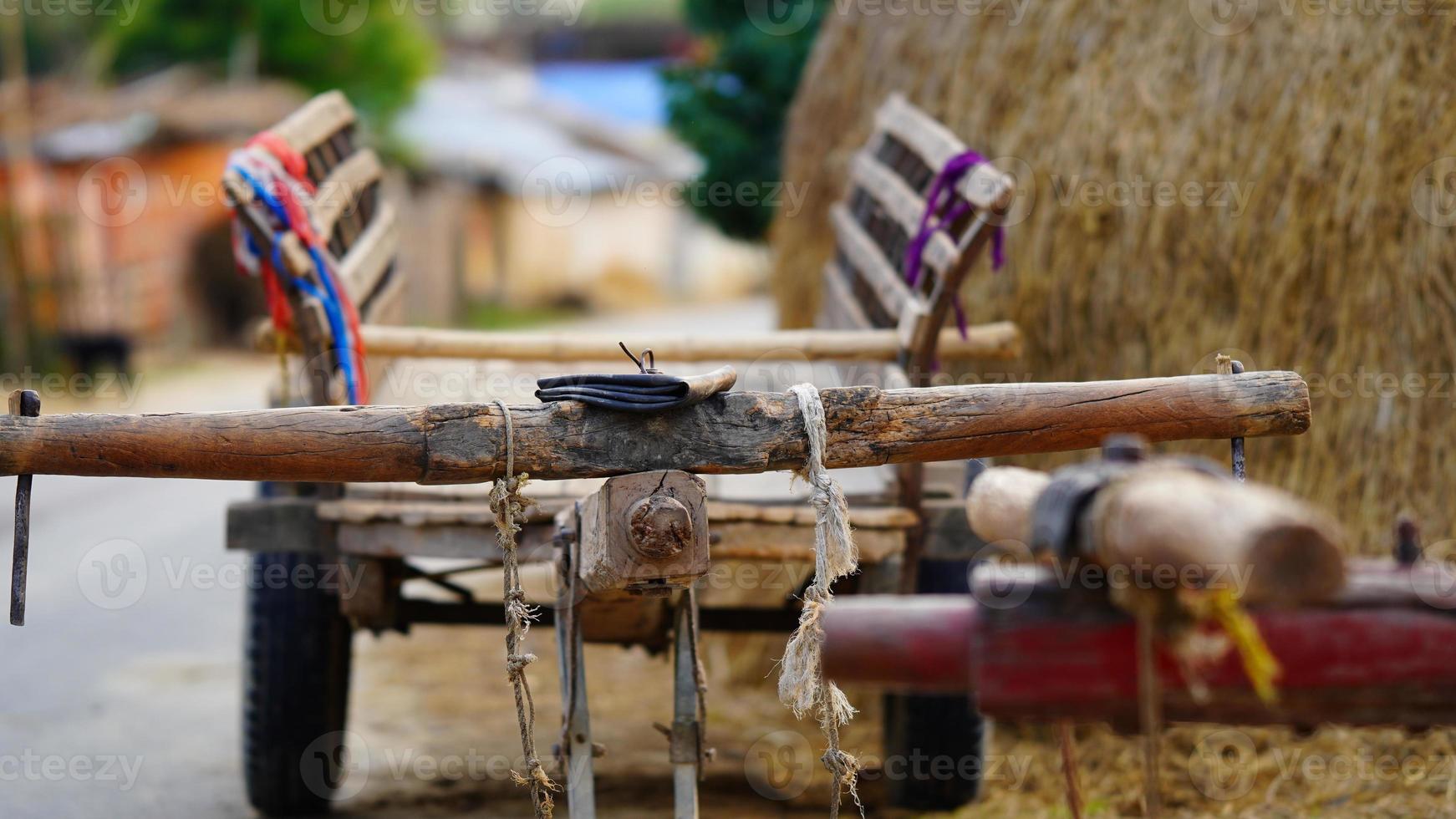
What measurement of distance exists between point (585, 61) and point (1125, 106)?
81.5 ft

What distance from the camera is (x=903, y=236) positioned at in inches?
143

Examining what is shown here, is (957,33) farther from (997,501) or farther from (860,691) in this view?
(997,501)

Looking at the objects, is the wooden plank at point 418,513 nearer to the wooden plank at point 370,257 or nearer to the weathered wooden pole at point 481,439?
the wooden plank at point 370,257

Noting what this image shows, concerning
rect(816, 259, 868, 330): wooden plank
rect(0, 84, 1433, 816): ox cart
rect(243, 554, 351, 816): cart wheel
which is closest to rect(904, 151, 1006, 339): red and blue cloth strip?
rect(0, 84, 1433, 816): ox cart

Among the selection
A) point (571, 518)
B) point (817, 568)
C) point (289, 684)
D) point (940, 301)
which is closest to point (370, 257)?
point (289, 684)

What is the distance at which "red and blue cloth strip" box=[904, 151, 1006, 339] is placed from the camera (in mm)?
3242

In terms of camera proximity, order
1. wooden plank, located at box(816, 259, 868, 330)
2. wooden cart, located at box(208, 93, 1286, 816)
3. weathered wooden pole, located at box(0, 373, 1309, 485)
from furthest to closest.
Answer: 1. wooden plank, located at box(816, 259, 868, 330)
2. wooden cart, located at box(208, 93, 1286, 816)
3. weathered wooden pole, located at box(0, 373, 1309, 485)

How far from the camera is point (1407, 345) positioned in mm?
3760

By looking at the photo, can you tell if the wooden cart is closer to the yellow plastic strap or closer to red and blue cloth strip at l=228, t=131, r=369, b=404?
red and blue cloth strip at l=228, t=131, r=369, b=404

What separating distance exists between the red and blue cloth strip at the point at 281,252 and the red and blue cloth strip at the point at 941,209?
1.36 metres

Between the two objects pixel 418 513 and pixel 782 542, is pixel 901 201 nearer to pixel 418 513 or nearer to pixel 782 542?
pixel 782 542

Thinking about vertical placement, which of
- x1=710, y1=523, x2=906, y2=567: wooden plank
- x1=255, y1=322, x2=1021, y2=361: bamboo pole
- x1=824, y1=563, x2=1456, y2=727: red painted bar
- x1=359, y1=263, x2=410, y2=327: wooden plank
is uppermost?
x1=359, y1=263, x2=410, y2=327: wooden plank

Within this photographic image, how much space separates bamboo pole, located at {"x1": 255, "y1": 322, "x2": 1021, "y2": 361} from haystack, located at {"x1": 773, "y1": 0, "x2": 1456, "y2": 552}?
0.96 meters

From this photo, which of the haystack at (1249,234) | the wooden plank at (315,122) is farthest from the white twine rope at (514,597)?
the haystack at (1249,234)
